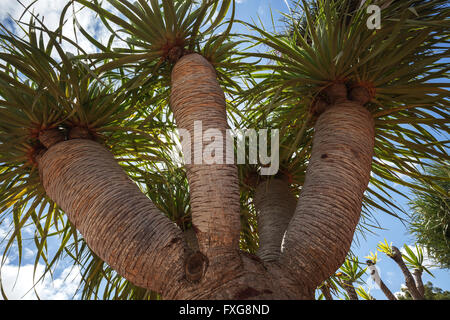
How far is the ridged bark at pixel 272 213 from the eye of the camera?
168cm

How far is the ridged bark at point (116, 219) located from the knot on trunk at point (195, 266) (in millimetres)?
27

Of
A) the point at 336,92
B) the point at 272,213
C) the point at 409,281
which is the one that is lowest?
the point at 409,281

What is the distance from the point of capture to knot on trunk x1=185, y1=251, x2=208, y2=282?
3.75 ft

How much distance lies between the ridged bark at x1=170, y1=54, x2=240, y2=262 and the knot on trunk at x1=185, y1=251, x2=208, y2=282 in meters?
0.03

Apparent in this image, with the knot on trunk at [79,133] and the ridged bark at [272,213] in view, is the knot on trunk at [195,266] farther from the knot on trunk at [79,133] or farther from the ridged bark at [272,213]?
the knot on trunk at [79,133]

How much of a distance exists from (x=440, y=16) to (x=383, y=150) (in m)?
0.76

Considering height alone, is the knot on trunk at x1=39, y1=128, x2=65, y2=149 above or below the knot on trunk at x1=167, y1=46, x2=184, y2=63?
below

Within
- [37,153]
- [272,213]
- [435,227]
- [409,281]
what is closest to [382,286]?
[409,281]

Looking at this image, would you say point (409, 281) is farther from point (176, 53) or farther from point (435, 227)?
point (176, 53)

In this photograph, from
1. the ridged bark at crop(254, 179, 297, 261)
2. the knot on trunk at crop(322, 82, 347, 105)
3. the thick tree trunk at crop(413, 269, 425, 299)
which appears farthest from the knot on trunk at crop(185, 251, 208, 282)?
the thick tree trunk at crop(413, 269, 425, 299)

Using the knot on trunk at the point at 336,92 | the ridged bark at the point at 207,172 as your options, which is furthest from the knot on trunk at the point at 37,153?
the knot on trunk at the point at 336,92

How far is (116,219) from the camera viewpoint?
4.17 ft

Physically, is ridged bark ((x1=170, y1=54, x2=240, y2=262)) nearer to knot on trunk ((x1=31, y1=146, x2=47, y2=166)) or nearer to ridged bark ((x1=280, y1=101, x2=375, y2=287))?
ridged bark ((x1=280, y1=101, x2=375, y2=287))

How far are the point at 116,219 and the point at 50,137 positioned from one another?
2.20ft
